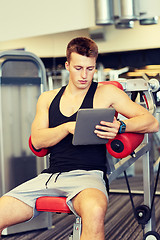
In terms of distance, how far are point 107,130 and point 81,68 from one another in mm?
381

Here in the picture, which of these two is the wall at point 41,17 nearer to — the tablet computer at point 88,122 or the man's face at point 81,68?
the man's face at point 81,68

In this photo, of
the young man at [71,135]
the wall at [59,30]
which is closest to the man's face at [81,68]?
the young man at [71,135]

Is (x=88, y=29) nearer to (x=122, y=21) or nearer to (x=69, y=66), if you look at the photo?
(x=122, y=21)

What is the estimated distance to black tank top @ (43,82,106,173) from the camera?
203cm

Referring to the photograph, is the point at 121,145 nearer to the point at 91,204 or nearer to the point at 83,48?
the point at 91,204

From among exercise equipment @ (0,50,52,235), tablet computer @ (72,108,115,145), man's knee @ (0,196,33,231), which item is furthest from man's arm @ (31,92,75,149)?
exercise equipment @ (0,50,52,235)

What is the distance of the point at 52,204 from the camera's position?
1.91m

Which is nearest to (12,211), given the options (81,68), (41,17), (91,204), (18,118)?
(91,204)

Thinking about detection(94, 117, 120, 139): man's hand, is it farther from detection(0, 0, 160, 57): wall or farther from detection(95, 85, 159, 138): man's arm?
detection(0, 0, 160, 57): wall

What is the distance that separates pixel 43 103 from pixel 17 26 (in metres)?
2.86

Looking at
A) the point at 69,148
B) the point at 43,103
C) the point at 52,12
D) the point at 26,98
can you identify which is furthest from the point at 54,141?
the point at 52,12

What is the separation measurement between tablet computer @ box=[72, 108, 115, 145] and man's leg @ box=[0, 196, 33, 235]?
1.38 feet

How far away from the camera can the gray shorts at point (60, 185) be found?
1898 mm

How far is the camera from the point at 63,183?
1.96 metres
